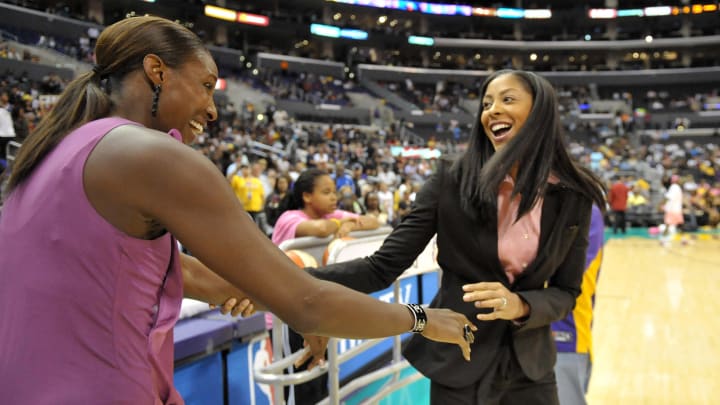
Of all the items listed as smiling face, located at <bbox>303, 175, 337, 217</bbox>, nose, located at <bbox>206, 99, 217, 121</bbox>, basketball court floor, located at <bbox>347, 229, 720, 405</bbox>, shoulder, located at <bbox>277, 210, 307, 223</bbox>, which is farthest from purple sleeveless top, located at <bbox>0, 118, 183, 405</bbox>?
basketball court floor, located at <bbox>347, 229, 720, 405</bbox>

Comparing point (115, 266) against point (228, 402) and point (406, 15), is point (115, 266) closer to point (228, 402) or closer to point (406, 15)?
point (228, 402)

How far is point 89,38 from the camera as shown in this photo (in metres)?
20.4

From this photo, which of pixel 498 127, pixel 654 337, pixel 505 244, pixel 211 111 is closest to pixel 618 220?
pixel 654 337

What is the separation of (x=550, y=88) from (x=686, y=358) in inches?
169

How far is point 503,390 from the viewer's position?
1534 millimetres

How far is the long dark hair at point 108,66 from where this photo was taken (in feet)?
3.35

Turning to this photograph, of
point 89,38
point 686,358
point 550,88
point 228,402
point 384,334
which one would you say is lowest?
point 686,358

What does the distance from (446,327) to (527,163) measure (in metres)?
0.58

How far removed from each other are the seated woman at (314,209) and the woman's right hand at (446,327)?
7.59 feet

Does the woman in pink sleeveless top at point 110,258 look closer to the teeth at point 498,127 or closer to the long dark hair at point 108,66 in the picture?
the long dark hair at point 108,66

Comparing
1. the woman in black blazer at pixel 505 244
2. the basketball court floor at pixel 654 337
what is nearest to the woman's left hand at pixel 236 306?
the woman in black blazer at pixel 505 244

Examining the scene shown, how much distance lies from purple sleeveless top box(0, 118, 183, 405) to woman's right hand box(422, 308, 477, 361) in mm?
626

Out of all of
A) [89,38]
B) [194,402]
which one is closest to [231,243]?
[194,402]

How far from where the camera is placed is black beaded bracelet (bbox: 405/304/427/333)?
1.24 metres
